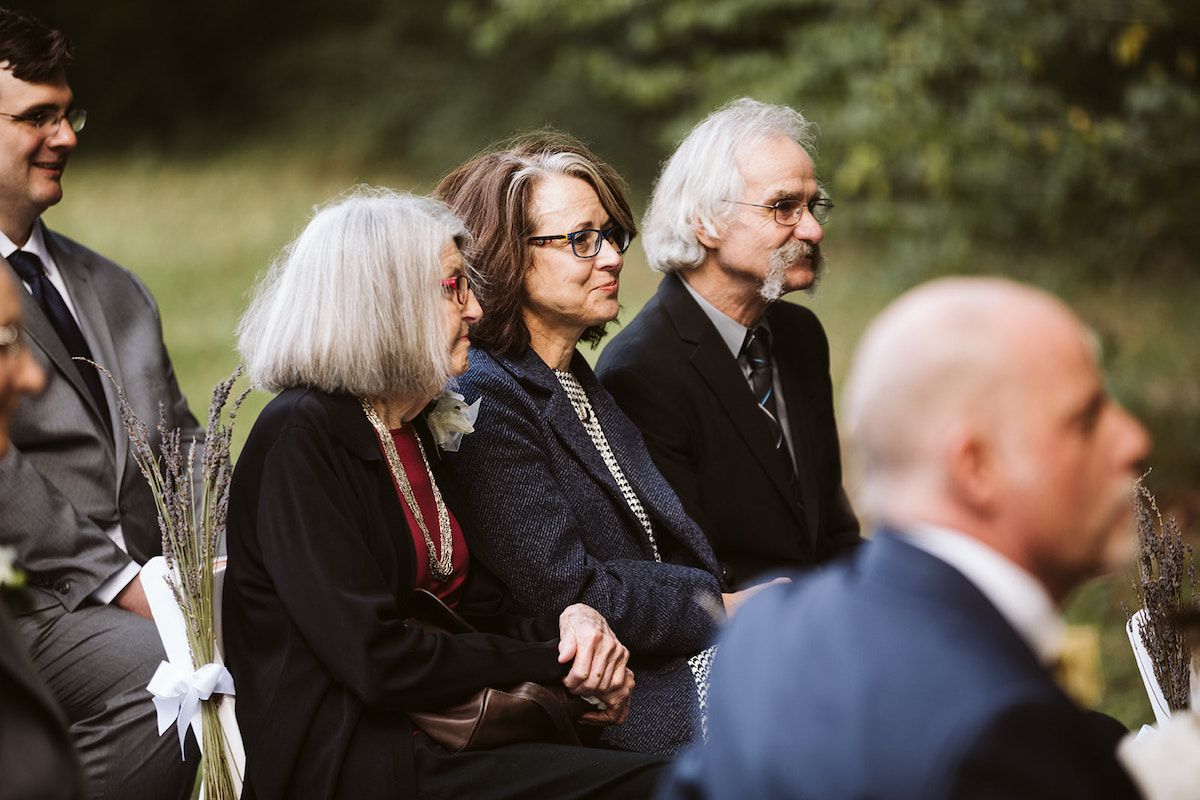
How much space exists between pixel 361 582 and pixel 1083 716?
1.32 meters

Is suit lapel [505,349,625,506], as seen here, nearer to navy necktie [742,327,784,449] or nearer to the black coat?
the black coat

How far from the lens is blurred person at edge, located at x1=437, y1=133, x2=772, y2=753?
8.48ft

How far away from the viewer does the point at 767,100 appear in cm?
916

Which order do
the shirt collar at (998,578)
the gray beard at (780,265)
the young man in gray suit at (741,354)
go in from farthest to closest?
the gray beard at (780,265)
the young man in gray suit at (741,354)
the shirt collar at (998,578)

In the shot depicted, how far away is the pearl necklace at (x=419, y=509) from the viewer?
2.40 meters

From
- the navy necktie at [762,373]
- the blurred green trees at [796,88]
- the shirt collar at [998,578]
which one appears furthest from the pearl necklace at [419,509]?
the blurred green trees at [796,88]

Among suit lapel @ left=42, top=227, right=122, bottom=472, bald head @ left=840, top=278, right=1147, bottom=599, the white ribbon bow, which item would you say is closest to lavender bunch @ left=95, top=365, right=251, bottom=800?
the white ribbon bow

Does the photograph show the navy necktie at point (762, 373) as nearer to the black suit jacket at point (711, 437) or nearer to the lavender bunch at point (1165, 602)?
the black suit jacket at point (711, 437)

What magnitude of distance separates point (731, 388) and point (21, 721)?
2.18 meters

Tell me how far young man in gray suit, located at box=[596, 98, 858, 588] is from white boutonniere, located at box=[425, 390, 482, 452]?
0.72 meters

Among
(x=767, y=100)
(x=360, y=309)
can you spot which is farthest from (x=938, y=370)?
(x=767, y=100)

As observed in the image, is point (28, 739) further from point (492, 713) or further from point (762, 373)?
point (762, 373)

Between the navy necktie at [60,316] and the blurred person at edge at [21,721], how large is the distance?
1714 mm

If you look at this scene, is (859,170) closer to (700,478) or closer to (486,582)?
(700,478)
